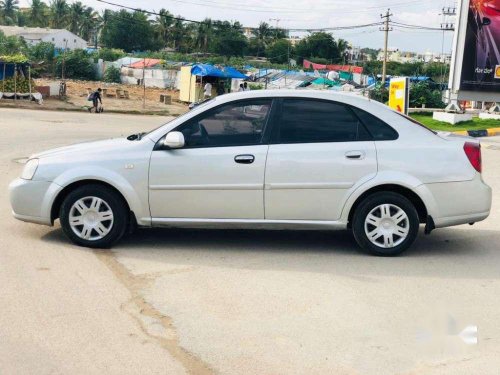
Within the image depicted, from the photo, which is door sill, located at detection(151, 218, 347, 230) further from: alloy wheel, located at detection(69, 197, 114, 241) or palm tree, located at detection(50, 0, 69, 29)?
palm tree, located at detection(50, 0, 69, 29)

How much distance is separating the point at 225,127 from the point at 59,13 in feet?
421

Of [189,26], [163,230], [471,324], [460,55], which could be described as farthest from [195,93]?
[189,26]

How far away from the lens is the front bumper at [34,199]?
6.83 m

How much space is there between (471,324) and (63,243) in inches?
161

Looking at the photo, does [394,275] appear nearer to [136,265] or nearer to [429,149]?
[429,149]

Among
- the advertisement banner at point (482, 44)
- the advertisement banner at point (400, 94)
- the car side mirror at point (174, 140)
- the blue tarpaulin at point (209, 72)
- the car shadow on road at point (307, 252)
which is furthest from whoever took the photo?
the blue tarpaulin at point (209, 72)

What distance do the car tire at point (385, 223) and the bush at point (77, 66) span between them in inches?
2384

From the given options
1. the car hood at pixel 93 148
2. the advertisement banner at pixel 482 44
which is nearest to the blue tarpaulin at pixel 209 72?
the advertisement banner at pixel 482 44

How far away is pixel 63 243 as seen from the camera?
23.2 feet

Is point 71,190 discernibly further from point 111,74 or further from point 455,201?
point 111,74

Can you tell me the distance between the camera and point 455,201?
6.78m

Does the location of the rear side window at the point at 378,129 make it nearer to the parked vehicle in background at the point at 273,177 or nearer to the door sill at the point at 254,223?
the parked vehicle in background at the point at 273,177

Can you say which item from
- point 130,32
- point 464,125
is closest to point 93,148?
point 464,125

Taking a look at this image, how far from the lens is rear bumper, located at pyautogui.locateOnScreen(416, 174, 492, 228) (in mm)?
6738
